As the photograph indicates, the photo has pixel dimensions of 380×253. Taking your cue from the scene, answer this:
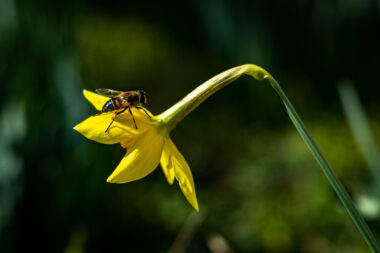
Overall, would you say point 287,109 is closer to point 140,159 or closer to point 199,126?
point 140,159

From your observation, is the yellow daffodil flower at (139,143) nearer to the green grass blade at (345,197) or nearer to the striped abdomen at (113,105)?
the striped abdomen at (113,105)

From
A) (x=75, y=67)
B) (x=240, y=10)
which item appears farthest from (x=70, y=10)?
(x=240, y=10)

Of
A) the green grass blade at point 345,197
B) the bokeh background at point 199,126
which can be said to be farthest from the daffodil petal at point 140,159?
the bokeh background at point 199,126

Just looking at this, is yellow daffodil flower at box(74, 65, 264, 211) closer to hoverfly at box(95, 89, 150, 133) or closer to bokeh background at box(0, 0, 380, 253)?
hoverfly at box(95, 89, 150, 133)

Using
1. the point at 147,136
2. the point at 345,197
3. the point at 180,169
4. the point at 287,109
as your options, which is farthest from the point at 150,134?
the point at 345,197

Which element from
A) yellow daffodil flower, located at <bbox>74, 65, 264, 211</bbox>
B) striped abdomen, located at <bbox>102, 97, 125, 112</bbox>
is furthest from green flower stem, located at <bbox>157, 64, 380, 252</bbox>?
striped abdomen, located at <bbox>102, 97, 125, 112</bbox>

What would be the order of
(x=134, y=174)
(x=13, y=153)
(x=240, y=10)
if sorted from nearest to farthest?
1. (x=134, y=174)
2. (x=13, y=153)
3. (x=240, y=10)

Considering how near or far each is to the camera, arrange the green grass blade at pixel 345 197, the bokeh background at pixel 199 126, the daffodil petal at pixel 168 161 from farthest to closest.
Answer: the bokeh background at pixel 199 126 < the daffodil petal at pixel 168 161 < the green grass blade at pixel 345 197

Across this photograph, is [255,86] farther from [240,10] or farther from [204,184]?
[204,184]
